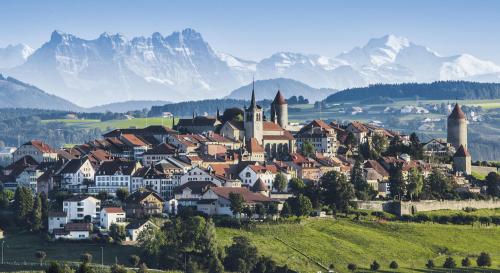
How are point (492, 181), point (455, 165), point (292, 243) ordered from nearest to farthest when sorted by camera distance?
point (292, 243) < point (492, 181) < point (455, 165)

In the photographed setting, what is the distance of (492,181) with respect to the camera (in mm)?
119500

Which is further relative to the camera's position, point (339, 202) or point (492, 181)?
point (492, 181)

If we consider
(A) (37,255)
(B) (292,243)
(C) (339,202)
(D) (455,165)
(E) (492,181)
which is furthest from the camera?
(D) (455,165)

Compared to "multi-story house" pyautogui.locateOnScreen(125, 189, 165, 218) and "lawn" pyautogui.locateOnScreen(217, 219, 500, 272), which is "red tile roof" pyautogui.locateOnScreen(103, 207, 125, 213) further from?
"lawn" pyautogui.locateOnScreen(217, 219, 500, 272)

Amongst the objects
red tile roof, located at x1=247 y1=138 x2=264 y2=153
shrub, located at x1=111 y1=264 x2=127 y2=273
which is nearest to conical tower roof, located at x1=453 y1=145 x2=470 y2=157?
red tile roof, located at x1=247 y1=138 x2=264 y2=153

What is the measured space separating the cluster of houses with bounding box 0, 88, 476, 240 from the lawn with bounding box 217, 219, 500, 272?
4.83 metres

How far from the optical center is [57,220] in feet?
310

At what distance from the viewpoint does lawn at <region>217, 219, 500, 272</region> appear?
90500mm

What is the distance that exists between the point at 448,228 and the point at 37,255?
121ft

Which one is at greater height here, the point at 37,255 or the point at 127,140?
the point at 127,140

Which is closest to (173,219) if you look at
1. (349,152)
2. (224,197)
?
(224,197)

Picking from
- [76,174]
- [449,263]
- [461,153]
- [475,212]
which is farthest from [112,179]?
[461,153]

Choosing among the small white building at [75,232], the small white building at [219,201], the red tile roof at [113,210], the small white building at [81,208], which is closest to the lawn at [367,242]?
the small white building at [219,201]

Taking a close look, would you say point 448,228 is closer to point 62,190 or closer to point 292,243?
point 292,243
